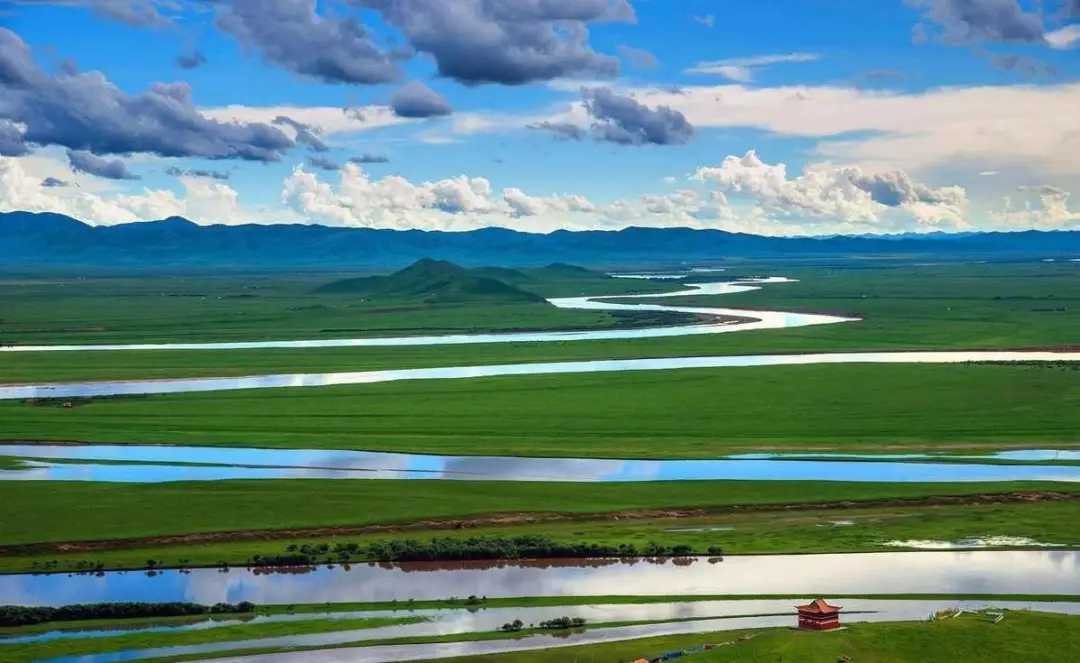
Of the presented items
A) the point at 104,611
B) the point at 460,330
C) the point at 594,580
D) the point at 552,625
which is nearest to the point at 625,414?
the point at 594,580

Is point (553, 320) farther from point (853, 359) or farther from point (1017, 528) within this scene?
point (1017, 528)


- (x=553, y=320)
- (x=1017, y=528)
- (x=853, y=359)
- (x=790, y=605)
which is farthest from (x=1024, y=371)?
(x=553, y=320)

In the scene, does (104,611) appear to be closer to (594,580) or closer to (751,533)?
(594,580)

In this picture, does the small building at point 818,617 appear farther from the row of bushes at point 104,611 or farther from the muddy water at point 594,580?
the row of bushes at point 104,611

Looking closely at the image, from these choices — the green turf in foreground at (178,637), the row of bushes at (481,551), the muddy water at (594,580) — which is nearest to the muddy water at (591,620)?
the green turf in foreground at (178,637)


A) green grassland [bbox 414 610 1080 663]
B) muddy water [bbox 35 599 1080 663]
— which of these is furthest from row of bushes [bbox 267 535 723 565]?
green grassland [bbox 414 610 1080 663]

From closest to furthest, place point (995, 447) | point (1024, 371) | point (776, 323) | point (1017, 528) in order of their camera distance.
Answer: point (1017, 528)
point (995, 447)
point (1024, 371)
point (776, 323)

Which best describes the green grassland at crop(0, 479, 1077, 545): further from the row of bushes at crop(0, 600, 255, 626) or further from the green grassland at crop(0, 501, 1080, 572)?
the row of bushes at crop(0, 600, 255, 626)
